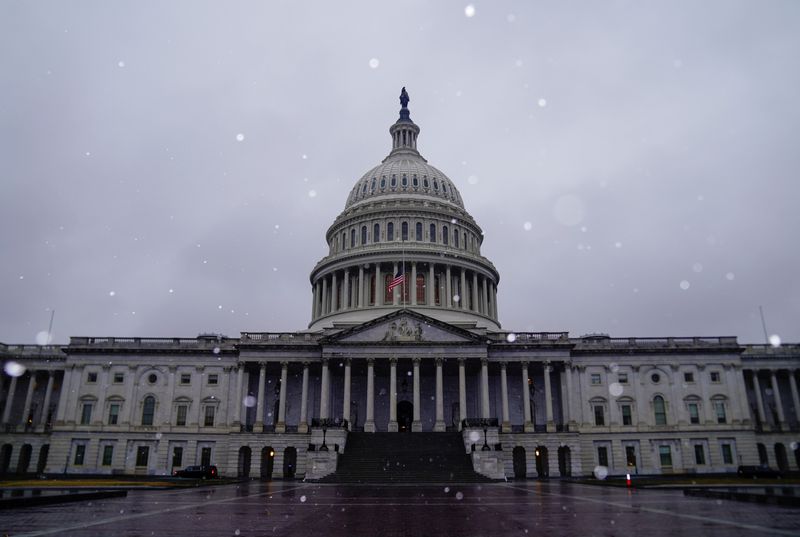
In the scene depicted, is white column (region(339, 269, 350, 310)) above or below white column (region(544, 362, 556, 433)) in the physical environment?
above

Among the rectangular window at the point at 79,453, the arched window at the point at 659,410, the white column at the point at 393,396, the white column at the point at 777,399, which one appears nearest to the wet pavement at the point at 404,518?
the white column at the point at 393,396

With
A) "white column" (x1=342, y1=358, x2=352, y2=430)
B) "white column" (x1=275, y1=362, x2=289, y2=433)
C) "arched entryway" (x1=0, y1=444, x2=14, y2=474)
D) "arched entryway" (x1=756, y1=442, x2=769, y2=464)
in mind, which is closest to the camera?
"white column" (x1=342, y1=358, x2=352, y2=430)

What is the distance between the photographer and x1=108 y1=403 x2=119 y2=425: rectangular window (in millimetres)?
65688

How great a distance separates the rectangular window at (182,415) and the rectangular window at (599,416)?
147 ft

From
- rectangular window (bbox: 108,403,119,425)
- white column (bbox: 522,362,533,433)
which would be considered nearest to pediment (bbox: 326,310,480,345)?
white column (bbox: 522,362,533,433)

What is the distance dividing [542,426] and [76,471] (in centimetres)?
4931

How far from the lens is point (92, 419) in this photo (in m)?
65.5

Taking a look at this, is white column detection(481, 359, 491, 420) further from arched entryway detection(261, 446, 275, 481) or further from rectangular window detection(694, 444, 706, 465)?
rectangular window detection(694, 444, 706, 465)

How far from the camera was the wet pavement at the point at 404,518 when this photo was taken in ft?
48.3

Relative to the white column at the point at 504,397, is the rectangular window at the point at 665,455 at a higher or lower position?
lower

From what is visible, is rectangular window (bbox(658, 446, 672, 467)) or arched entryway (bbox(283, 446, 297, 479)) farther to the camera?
rectangular window (bbox(658, 446, 672, 467))

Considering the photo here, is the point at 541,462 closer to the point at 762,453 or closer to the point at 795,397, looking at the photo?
the point at 762,453

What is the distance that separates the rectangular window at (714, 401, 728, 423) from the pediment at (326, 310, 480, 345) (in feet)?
93.5

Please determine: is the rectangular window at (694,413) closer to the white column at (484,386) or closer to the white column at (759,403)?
the white column at (759,403)
